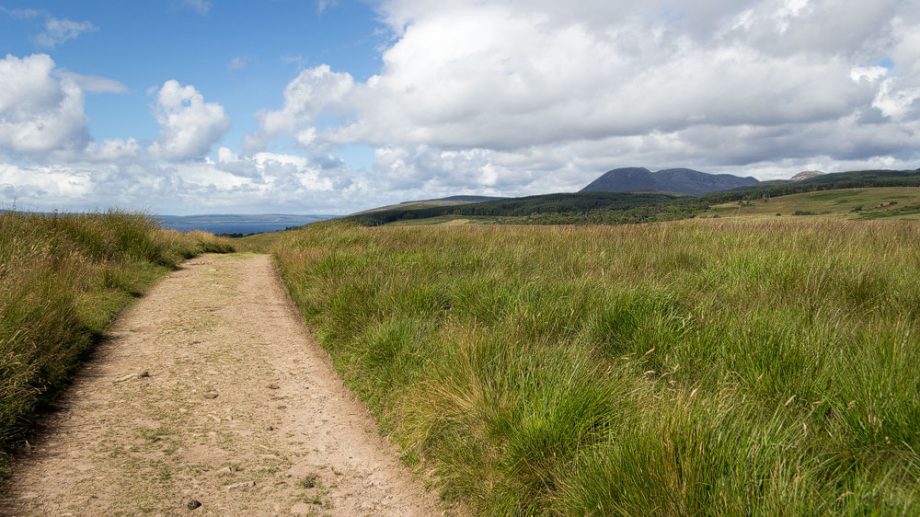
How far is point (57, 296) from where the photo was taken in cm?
654

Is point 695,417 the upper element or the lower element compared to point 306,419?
upper

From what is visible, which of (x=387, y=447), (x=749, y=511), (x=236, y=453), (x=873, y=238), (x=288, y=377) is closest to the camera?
(x=749, y=511)

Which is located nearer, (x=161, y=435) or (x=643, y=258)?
(x=161, y=435)

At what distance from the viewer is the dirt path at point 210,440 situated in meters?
3.49

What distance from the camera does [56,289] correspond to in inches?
273

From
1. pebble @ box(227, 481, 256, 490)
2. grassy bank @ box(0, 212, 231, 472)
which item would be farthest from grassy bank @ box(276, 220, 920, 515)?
grassy bank @ box(0, 212, 231, 472)

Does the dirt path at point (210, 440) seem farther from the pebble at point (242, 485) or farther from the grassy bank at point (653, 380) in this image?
the grassy bank at point (653, 380)

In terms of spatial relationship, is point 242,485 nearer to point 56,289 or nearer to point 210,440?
point 210,440

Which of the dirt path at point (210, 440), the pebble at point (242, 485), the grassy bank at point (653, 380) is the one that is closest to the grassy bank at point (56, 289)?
the dirt path at point (210, 440)

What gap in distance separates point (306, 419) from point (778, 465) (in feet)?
12.8

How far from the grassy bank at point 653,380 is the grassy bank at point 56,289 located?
281cm

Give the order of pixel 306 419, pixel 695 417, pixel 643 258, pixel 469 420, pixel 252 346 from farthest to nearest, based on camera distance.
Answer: pixel 643 258 < pixel 252 346 < pixel 306 419 < pixel 469 420 < pixel 695 417

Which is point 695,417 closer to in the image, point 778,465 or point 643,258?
point 778,465

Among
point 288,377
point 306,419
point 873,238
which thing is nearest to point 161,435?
point 306,419
